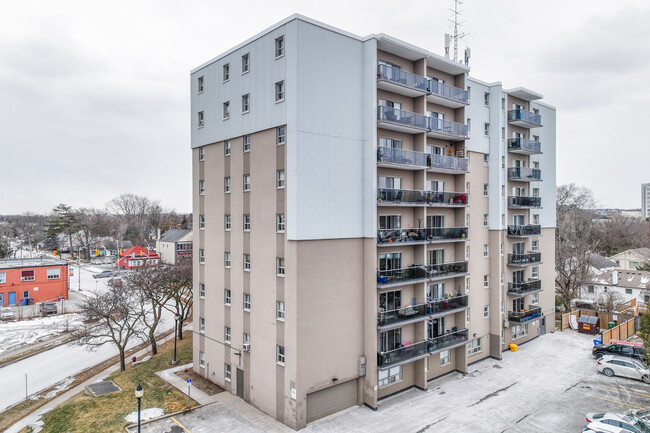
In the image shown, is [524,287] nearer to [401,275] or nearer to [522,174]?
[522,174]

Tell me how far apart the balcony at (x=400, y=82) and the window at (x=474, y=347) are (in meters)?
17.9

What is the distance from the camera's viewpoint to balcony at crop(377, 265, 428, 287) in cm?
2139

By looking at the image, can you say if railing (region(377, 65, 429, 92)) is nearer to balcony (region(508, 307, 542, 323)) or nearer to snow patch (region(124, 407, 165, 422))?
balcony (region(508, 307, 542, 323))

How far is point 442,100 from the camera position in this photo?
2527cm

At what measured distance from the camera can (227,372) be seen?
23922 mm

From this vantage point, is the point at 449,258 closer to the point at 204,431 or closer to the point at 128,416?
the point at 204,431

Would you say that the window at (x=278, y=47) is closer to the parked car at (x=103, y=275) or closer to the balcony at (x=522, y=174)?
the balcony at (x=522, y=174)

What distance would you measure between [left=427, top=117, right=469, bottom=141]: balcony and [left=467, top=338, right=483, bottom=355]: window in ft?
48.1

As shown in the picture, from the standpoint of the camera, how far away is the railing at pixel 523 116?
31328mm

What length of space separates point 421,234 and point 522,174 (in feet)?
46.1

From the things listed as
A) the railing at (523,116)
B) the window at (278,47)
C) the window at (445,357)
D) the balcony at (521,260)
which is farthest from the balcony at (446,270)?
the window at (278,47)

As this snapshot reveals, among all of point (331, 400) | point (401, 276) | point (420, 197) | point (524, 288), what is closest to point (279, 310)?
point (331, 400)

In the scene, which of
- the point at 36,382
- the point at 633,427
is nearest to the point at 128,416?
the point at 36,382

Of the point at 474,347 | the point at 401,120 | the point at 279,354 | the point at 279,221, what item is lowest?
the point at 474,347
